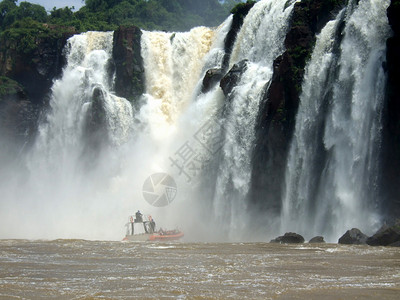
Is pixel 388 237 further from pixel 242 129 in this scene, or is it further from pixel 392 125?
pixel 242 129

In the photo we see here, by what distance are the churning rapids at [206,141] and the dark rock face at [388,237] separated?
11.4 ft

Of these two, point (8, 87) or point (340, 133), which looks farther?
point (8, 87)

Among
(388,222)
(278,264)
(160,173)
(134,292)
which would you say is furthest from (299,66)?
(134,292)

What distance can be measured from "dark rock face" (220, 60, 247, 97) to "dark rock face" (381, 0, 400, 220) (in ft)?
36.3

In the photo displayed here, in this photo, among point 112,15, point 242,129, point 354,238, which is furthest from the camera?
A: point 112,15

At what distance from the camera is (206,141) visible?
35781 millimetres

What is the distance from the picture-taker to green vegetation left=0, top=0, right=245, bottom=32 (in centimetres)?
6606

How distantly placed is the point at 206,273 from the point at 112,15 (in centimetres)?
6173

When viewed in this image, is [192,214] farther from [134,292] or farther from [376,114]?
[134,292]

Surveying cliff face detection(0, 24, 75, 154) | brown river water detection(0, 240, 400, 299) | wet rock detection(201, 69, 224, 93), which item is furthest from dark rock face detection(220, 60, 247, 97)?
cliff face detection(0, 24, 75, 154)

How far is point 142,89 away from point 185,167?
1071 centimetres

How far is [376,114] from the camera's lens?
83.0ft

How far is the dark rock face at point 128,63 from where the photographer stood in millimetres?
44969

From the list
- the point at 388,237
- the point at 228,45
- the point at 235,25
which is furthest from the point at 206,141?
the point at 388,237
